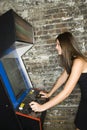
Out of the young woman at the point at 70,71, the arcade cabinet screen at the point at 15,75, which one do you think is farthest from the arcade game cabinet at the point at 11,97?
the young woman at the point at 70,71

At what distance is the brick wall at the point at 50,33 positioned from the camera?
9.90 ft

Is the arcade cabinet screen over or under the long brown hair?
under

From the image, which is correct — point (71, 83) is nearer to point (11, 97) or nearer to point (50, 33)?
point (11, 97)

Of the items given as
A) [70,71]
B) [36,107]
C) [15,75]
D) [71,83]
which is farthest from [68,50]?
[15,75]

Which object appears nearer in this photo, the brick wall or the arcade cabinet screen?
the arcade cabinet screen

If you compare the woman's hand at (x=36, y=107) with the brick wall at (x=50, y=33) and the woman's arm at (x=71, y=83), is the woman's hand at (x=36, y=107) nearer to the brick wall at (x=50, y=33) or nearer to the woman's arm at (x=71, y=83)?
the woman's arm at (x=71, y=83)

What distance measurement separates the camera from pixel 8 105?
6.50 ft

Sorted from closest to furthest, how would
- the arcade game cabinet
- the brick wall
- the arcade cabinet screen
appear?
the arcade game cabinet → the arcade cabinet screen → the brick wall

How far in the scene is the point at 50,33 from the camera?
3139 millimetres

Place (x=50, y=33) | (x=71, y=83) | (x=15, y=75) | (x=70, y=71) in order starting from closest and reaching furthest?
(x=71, y=83), (x=70, y=71), (x=15, y=75), (x=50, y=33)

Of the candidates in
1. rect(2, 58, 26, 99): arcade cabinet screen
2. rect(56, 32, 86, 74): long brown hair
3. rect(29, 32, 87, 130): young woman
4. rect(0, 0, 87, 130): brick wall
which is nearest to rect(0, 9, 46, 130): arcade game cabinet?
rect(2, 58, 26, 99): arcade cabinet screen

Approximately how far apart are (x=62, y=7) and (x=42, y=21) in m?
0.37

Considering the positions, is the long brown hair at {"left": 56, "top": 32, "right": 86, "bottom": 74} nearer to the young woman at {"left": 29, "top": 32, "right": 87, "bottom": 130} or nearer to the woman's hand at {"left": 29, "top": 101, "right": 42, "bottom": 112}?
the young woman at {"left": 29, "top": 32, "right": 87, "bottom": 130}

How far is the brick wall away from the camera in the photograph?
9.90 ft
